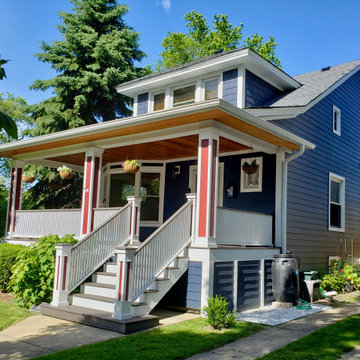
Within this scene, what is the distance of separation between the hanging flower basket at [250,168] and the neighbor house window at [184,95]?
318cm

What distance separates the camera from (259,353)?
16.8ft

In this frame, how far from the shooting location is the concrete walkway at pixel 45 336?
510cm

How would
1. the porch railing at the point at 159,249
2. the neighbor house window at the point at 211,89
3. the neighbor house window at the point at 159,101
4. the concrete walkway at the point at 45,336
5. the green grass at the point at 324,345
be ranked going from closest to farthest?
the green grass at the point at 324,345 < the concrete walkway at the point at 45,336 < the porch railing at the point at 159,249 < the neighbor house window at the point at 211,89 < the neighbor house window at the point at 159,101

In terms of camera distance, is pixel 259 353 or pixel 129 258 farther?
pixel 129 258

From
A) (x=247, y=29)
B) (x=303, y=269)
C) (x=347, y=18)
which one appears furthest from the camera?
(x=247, y=29)

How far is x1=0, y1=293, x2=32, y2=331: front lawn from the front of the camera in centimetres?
661

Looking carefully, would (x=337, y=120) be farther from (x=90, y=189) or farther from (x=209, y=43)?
(x=209, y=43)

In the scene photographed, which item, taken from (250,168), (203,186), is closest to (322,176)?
(250,168)

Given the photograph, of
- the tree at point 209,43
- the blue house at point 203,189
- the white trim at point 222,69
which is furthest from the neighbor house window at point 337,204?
the tree at point 209,43

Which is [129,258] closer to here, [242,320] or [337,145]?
[242,320]

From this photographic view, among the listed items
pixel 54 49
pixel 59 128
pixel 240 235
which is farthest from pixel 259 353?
pixel 54 49

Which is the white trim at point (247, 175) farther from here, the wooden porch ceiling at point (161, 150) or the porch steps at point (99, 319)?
the porch steps at point (99, 319)

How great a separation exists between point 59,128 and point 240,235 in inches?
483

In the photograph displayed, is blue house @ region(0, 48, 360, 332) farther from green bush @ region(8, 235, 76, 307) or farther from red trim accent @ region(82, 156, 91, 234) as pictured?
green bush @ region(8, 235, 76, 307)
